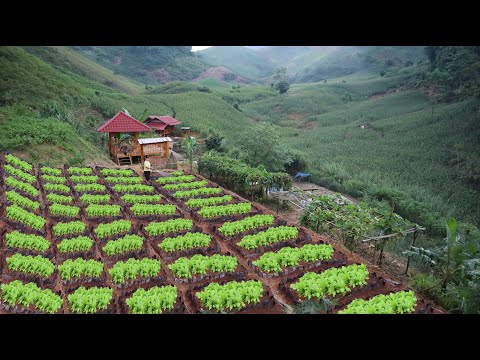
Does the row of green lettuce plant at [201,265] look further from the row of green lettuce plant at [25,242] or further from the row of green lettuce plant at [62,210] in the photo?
the row of green lettuce plant at [62,210]

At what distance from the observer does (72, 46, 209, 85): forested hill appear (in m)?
86.4

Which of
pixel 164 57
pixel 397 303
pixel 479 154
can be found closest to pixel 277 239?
pixel 397 303

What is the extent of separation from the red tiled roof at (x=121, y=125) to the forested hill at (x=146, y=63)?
69407 mm

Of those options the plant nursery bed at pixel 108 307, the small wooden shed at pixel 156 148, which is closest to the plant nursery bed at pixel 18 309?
the plant nursery bed at pixel 108 307

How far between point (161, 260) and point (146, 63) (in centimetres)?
9197

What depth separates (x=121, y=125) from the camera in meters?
20.8

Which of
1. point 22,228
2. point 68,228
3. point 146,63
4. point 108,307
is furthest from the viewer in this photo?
point 146,63

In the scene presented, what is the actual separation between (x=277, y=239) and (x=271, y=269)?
1.91 meters

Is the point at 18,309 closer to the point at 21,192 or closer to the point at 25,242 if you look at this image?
the point at 25,242

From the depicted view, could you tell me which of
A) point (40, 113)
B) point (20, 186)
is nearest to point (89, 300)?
point (20, 186)

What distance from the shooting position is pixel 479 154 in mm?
27094

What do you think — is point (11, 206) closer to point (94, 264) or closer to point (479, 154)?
point (94, 264)

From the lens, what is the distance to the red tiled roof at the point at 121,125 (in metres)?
20.6

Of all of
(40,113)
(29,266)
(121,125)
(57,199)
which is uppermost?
(121,125)
